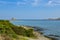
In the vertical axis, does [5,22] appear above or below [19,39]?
above

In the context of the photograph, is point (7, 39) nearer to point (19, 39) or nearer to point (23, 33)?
point (19, 39)

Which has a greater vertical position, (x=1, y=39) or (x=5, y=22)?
(x=5, y=22)

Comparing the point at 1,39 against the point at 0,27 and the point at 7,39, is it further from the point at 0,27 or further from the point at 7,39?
the point at 0,27

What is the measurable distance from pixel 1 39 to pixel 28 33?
19.7 m

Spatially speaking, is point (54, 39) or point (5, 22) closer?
point (5, 22)

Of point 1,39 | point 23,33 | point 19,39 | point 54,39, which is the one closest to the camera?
point 1,39

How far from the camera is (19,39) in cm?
3247

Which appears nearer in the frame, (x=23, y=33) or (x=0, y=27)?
(x=0, y=27)

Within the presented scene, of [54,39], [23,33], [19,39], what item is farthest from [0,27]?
[54,39]

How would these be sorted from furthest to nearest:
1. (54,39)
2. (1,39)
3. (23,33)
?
(54,39) < (23,33) < (1,39)

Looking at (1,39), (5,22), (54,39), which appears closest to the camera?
(1,39)

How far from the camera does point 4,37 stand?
77.4ft

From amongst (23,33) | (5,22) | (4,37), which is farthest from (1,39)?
(5,22)

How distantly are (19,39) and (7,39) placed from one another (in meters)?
9.03
